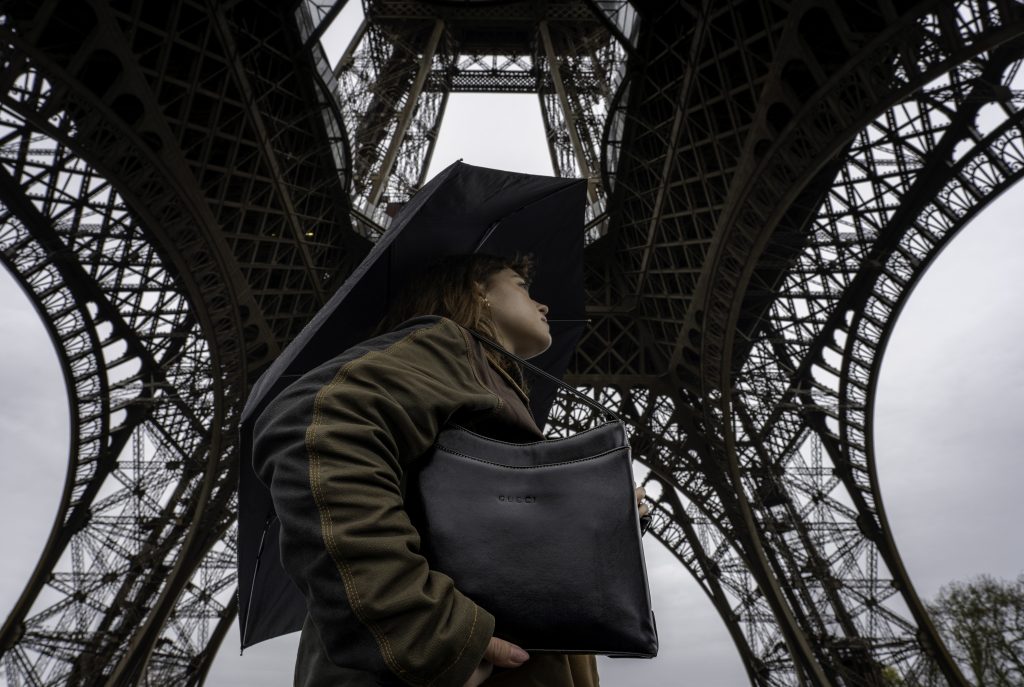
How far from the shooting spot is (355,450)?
144 cm

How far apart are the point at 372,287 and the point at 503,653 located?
131 cm

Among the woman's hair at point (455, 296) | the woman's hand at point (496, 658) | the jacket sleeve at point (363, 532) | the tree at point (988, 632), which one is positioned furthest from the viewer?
the tree at point (988, 632)

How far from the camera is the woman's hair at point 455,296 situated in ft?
7.69

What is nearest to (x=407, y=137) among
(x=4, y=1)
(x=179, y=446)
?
(x=179, y=446)

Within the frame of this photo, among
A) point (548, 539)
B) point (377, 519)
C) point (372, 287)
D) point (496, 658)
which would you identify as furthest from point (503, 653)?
point (372, 287)

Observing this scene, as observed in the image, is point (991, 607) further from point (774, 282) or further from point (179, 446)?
point (179, 446)

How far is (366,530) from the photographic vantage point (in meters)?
1.35

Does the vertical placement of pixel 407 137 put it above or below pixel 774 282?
above

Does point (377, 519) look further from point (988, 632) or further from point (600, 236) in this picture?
point (988, 632)

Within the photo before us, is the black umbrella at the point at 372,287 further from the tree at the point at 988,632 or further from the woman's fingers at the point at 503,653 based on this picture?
the tree at the point at 988,632

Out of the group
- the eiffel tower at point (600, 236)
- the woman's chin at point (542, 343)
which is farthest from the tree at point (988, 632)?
the woman's chin at point (542, 343)

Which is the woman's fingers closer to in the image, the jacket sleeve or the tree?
the jacket sleeve

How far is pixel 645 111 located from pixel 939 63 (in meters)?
6.39

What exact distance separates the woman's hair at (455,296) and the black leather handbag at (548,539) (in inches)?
27.1
